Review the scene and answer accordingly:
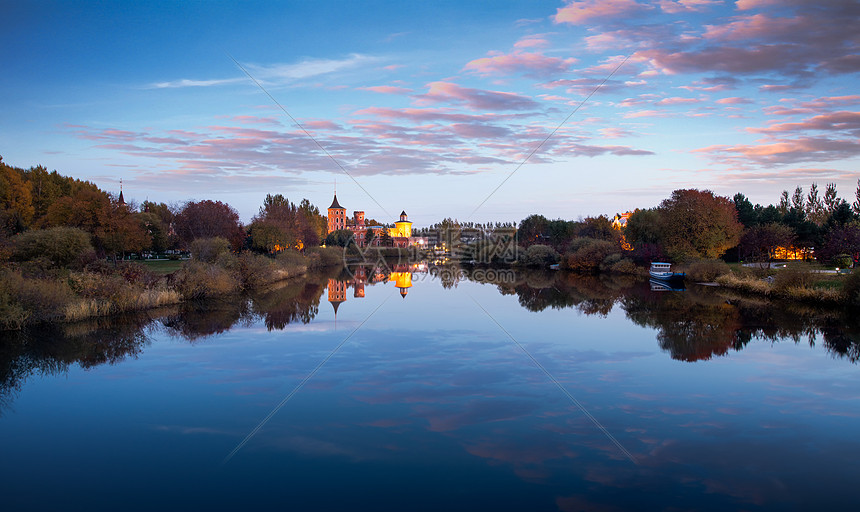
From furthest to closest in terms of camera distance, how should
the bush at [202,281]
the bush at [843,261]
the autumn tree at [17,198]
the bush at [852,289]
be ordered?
1. the autumn tree at [17,198]
2. the bush at [843,261]
3. the bush at [202,281]
4. the bush at [852,289]

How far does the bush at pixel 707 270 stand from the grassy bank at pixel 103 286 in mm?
30044

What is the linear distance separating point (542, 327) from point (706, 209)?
82.9ft

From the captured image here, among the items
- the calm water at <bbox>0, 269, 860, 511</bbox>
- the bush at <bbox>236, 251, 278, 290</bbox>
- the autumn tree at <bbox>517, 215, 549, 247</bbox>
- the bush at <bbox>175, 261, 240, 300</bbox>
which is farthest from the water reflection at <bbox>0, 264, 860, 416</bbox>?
the autumn tree at <bbox>517, 215, 549, 247</bbox>

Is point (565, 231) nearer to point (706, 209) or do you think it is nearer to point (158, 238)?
point (706, 209)

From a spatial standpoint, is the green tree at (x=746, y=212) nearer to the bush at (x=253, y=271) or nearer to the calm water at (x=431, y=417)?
the calm water at (x=431, y=417)

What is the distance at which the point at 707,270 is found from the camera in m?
36.6

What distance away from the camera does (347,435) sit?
9023mm

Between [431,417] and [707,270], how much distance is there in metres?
33.0

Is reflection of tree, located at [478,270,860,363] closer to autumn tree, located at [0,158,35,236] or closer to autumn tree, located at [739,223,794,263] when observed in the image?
autumn tree, located at [739,223,794,263]

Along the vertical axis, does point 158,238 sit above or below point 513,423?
above

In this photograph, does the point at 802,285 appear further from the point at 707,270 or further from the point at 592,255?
the point at 592,255

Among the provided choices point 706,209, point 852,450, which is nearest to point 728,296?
point 706,209

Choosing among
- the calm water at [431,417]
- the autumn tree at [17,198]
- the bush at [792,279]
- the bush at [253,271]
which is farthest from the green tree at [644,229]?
the autumn tree at [17,198]

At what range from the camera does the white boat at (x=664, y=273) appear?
36812 mm
